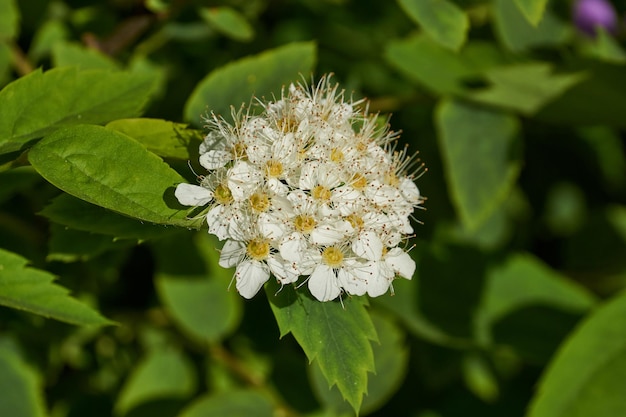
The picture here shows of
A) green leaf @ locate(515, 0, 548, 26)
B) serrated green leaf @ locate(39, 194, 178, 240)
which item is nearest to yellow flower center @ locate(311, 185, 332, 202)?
serrated green leaf @ locate(39, 194, 178, 240)

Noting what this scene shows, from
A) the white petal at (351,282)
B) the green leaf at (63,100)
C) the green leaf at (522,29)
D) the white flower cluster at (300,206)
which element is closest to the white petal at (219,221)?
the white flower cluster at (300,206)

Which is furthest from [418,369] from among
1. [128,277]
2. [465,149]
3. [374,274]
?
[374,274]

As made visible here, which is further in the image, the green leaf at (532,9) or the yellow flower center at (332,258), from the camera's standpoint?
the green leaf at (532,9)

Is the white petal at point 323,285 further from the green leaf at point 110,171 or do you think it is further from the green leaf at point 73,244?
the green leaf at point 73,244

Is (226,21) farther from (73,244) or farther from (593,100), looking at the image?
(593,100)

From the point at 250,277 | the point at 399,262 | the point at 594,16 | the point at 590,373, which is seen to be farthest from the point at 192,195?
the point at 594,16

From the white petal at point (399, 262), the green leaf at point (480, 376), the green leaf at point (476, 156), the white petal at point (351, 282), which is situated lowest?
the green leaf at point (480, 376)

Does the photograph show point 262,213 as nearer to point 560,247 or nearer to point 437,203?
point 437,203
